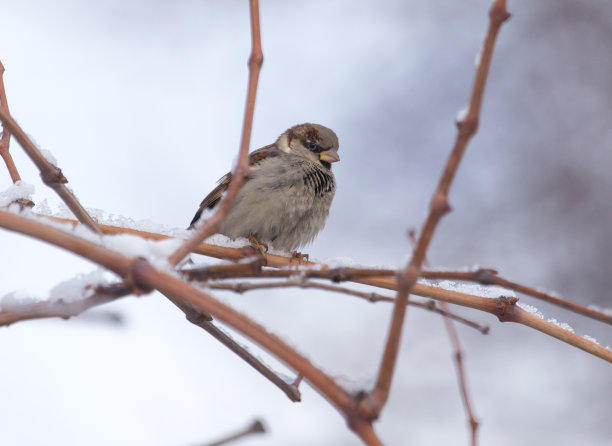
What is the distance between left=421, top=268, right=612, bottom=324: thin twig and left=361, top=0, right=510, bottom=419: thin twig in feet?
0.27

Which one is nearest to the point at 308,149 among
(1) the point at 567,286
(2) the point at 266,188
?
(2) the point at 266,188

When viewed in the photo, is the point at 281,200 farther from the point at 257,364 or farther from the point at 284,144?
the point at 257,364

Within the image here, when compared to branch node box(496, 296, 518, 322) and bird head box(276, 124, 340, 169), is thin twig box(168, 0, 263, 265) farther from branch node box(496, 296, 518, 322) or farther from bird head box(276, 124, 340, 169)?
bird head box(276, 124, 340, 169)

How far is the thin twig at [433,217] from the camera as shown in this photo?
0.60 metres

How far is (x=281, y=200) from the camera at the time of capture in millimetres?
2594

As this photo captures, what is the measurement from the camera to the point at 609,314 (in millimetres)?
668

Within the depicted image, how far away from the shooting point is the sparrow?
2570 millimetres

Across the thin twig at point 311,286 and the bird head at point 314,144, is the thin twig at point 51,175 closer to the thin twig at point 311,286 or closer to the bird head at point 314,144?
the thin twig at point 311,286

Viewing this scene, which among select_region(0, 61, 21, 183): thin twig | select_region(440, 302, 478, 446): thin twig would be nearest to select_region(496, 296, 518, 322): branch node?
select_region(440, 302, 478, 446): thin twig

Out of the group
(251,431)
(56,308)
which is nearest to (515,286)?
(251,431)

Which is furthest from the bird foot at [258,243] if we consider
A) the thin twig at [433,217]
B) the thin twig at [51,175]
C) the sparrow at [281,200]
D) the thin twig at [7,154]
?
the thin twig at [433,217]

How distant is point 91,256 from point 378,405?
30 cm

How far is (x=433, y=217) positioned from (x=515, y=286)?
116 mm

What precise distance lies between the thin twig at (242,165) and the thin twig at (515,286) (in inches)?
8.7
